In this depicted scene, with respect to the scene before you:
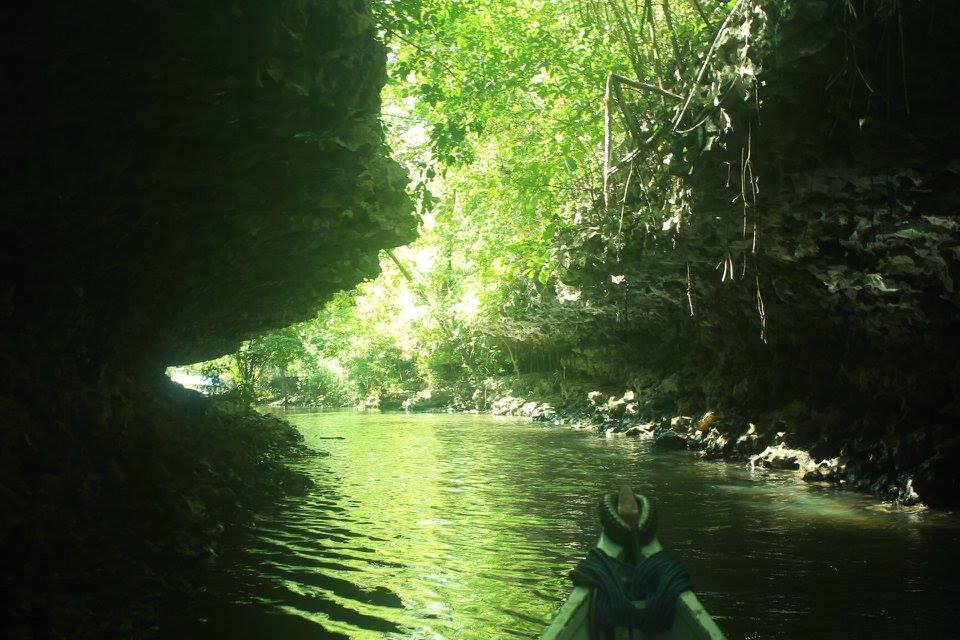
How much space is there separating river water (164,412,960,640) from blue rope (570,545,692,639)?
4.50 ft

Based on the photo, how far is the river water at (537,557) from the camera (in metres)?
4.85

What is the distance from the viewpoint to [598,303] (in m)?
19.8

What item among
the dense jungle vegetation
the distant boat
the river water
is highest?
the dense jungle vegetation

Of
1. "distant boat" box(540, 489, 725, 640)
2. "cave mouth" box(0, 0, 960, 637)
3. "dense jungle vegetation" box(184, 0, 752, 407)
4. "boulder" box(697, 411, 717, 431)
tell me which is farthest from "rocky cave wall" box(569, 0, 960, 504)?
"distant boat" box(540, 489, 725, 640)

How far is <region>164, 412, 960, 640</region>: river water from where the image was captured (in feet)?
15.9

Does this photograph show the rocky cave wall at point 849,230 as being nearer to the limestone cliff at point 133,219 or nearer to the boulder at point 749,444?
the boulder at point 749,444

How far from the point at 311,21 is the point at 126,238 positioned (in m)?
2.57

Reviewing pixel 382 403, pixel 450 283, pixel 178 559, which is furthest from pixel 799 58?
pixel 382 403

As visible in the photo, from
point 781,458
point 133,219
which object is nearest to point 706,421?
point 781,458

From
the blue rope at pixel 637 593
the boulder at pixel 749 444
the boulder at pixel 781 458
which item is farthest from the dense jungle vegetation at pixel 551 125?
the blue rope at pixel 637 593

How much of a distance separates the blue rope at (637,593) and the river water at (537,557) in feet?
4.50

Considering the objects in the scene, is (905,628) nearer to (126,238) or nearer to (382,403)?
(126,238)

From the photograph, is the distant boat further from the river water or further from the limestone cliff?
the limestone cliff

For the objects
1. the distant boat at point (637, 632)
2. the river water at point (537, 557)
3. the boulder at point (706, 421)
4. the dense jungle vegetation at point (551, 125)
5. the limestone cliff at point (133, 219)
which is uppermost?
the dense jungle vegetation at point (551, 125)
